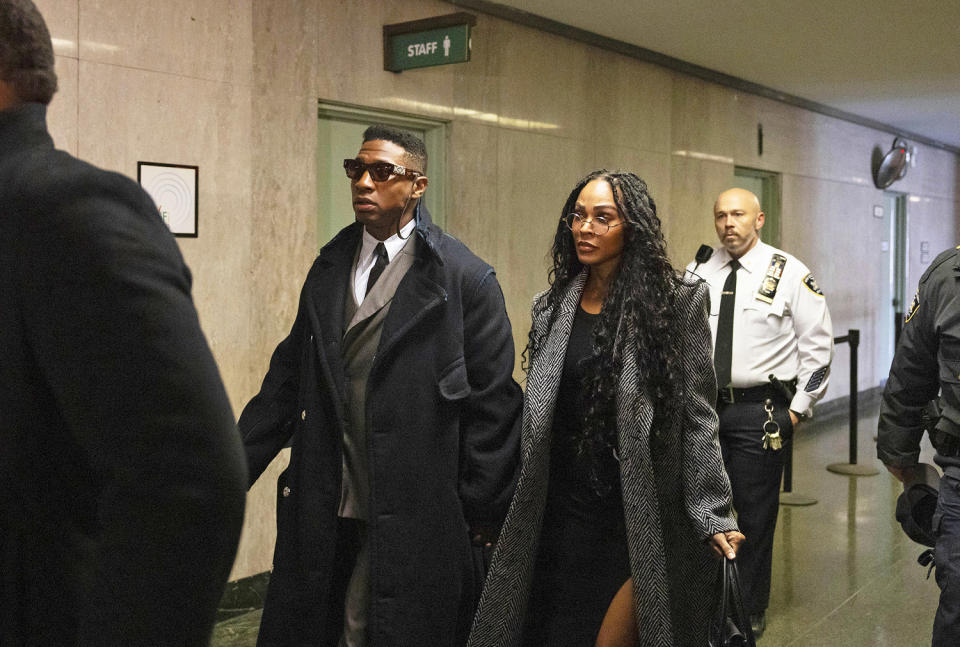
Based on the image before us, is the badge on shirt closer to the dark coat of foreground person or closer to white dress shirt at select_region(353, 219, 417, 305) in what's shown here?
white dress shirt at select_region(353, 219, 417, 305)

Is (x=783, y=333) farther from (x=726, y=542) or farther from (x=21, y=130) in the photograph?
(x=21, y=130)

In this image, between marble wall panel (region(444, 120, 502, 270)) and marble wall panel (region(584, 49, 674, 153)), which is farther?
marble wall panel (region(584, 49, 674, 153))

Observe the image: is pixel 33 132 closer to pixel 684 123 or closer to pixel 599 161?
pixel 599 161

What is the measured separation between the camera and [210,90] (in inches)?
179

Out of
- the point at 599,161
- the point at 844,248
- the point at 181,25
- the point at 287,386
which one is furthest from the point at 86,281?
the point at 844,248

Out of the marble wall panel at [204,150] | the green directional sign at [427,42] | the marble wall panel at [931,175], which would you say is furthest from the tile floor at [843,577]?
the marble wall panel at [931,175]

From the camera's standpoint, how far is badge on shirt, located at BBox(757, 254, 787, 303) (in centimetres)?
451

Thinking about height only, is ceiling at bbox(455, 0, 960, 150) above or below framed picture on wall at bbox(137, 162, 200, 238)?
above

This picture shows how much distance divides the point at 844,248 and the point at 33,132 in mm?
11530

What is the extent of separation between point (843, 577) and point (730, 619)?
2.93 m

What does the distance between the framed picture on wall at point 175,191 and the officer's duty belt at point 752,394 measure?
8.01ft

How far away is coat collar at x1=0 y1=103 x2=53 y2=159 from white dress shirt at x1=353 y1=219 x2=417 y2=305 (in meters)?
1.89

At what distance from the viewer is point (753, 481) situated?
4316mm

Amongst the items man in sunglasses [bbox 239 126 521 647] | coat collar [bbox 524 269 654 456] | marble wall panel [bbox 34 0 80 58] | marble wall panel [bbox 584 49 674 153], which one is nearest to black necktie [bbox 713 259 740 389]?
coat collar [bbox 524 269 654 456]
